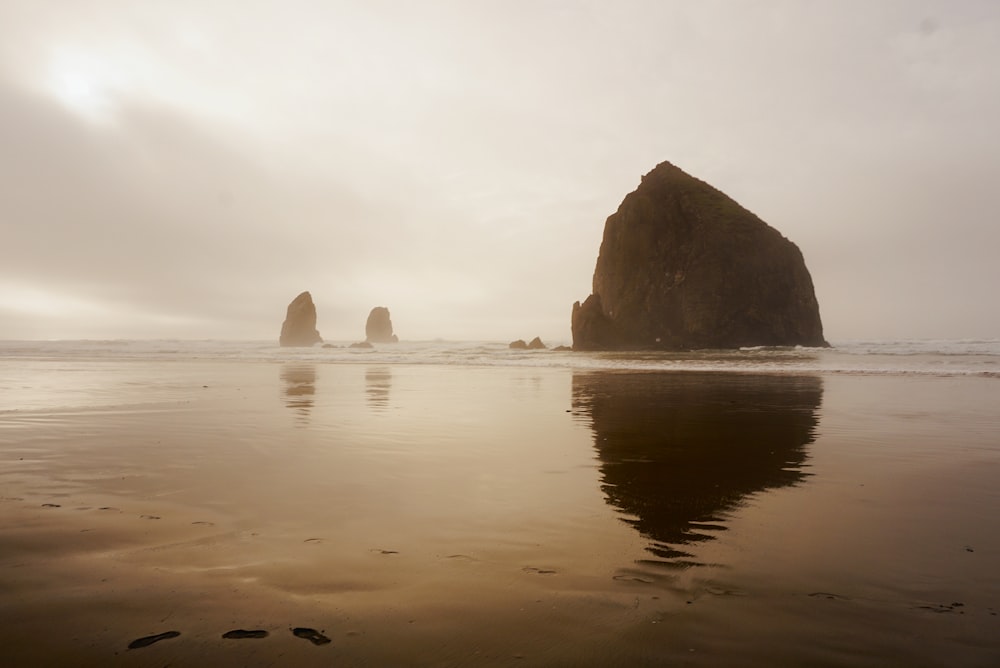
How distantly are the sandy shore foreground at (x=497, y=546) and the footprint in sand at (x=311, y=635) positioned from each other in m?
0.01

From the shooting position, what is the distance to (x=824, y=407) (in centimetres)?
1099

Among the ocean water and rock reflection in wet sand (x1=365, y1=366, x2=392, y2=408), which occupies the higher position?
the ocean water

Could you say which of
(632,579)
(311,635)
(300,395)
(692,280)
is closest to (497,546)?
(632,579)

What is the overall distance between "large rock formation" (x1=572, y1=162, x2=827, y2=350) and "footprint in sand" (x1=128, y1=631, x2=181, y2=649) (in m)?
69.7

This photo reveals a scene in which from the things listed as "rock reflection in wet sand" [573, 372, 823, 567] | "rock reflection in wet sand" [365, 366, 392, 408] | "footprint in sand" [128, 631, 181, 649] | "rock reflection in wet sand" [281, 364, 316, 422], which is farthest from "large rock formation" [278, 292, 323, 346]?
"footprint in sand" [128, 631, 181, 649]

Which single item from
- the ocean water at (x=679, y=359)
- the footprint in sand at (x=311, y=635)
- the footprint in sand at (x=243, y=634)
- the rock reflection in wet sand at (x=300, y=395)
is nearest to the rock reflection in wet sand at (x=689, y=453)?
the footprint in sand at (x=311, y=635)

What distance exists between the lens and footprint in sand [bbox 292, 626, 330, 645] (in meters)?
2.21

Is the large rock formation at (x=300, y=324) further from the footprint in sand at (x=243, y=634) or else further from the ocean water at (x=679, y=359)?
the footprint in sand at (x=243, y=634)

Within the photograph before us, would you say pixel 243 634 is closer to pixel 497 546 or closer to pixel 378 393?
pixel 497 546

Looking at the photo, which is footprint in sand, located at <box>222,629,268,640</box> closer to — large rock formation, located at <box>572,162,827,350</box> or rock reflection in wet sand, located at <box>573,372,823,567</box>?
rock reflection in wet sand, located at <box>573,372,823,567</box>

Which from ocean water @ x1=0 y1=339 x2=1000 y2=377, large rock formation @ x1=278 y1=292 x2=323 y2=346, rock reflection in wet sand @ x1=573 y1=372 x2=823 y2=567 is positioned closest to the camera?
rock reflection in wet sand @ x1=573 y1=372 x2=823 y2=567

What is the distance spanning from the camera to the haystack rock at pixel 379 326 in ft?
461

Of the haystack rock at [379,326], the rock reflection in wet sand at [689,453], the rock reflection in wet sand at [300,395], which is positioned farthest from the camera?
the haystack rock at [379,326]

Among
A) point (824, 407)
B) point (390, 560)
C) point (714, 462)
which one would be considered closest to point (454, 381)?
point (824, 407)
